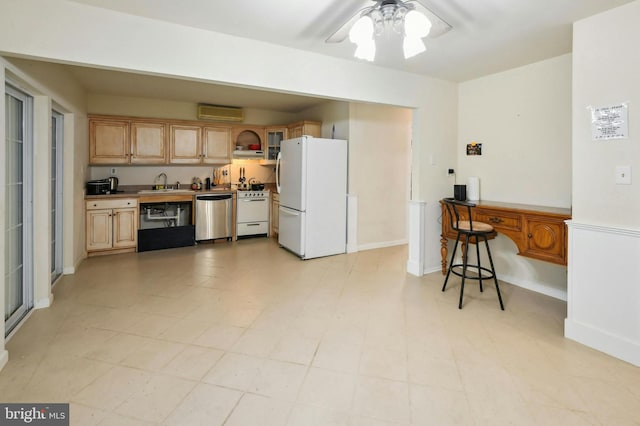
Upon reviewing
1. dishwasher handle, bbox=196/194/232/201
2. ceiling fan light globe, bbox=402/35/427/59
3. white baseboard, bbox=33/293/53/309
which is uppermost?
ceiling fan light globe, bbox=402/35/427/59

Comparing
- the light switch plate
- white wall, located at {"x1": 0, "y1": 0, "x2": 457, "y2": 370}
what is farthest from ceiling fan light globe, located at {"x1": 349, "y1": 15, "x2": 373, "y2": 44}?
the light switch plate

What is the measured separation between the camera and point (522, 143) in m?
3.50

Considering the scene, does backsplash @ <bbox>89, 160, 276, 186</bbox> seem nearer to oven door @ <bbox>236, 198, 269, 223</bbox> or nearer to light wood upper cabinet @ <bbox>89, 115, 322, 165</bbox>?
light wood upper cabinet @ <bbox>89, 115, 322, 165</bbox>

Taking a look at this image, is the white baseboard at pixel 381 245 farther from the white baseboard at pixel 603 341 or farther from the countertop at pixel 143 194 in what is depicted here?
the white baseboard at pixel 603 341

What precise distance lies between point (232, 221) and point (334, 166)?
2.18 metres

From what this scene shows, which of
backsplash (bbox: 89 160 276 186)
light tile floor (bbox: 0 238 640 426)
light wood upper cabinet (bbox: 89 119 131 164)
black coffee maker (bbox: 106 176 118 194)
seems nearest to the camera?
light tile floor (bbox: 0 238 640 426)

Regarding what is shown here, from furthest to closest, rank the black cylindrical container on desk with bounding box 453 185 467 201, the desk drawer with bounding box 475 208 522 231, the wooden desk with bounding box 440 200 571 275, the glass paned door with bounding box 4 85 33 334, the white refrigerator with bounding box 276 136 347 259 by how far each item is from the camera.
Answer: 1. the white refrigerator with bounding box 276 136 347 259
2. the black cylindrical container on desk with bounding box 453 185 467 201
3. the desk drawer with bounding box 475 208 522 231
4. the wooden desk with bounding box 440 200 571 275
5. the glass paned door with bounding box 4 85 33 334

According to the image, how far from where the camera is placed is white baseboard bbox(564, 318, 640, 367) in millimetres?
2186

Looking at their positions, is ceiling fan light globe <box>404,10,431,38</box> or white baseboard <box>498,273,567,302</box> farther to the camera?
white baseboard <box>498,273,567,302</box>

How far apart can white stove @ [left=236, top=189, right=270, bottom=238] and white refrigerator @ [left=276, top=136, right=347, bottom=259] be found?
3.65 feet

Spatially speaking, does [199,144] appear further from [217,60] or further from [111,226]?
[217,60]

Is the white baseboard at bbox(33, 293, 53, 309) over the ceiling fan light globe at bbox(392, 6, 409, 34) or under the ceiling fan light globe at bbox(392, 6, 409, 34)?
under

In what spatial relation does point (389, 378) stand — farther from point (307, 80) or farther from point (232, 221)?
point (232, 221)

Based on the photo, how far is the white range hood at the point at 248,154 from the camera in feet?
20.1
